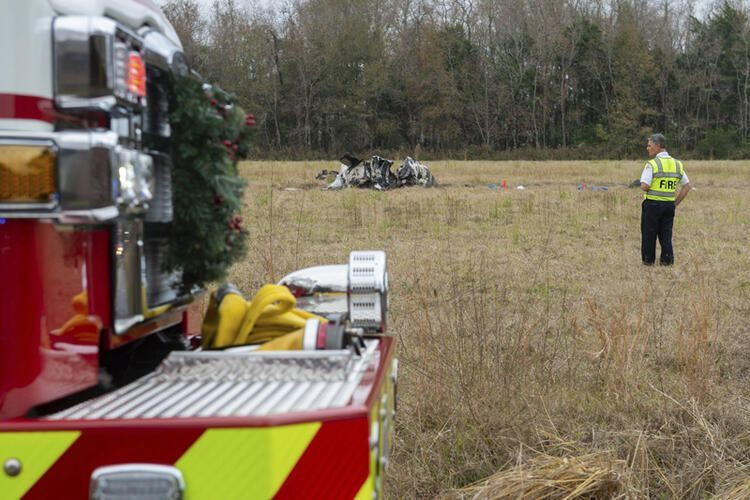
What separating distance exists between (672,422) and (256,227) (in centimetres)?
909

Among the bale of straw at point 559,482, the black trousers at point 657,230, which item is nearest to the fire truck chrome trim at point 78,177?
the bale of straw at point 559,482

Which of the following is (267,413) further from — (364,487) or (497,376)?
(497,376)

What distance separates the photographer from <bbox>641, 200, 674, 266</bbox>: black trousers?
1120 cm

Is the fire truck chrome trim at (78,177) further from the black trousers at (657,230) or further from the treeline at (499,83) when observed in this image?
the treeline at (499,83)

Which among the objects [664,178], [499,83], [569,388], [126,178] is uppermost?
[499,83]

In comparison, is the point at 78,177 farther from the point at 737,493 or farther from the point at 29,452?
the point at 737,493

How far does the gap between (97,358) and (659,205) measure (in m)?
10.1

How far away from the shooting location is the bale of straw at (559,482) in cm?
375

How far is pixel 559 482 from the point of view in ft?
12.4

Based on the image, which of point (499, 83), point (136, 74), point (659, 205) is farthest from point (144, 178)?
point (499, 83)

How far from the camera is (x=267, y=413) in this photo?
207cm

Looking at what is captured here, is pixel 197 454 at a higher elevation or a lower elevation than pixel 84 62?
lower

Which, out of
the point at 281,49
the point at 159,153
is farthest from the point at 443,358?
the point at 281,49

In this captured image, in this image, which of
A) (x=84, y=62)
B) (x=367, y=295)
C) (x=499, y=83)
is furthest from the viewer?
(x=499, y=83)
